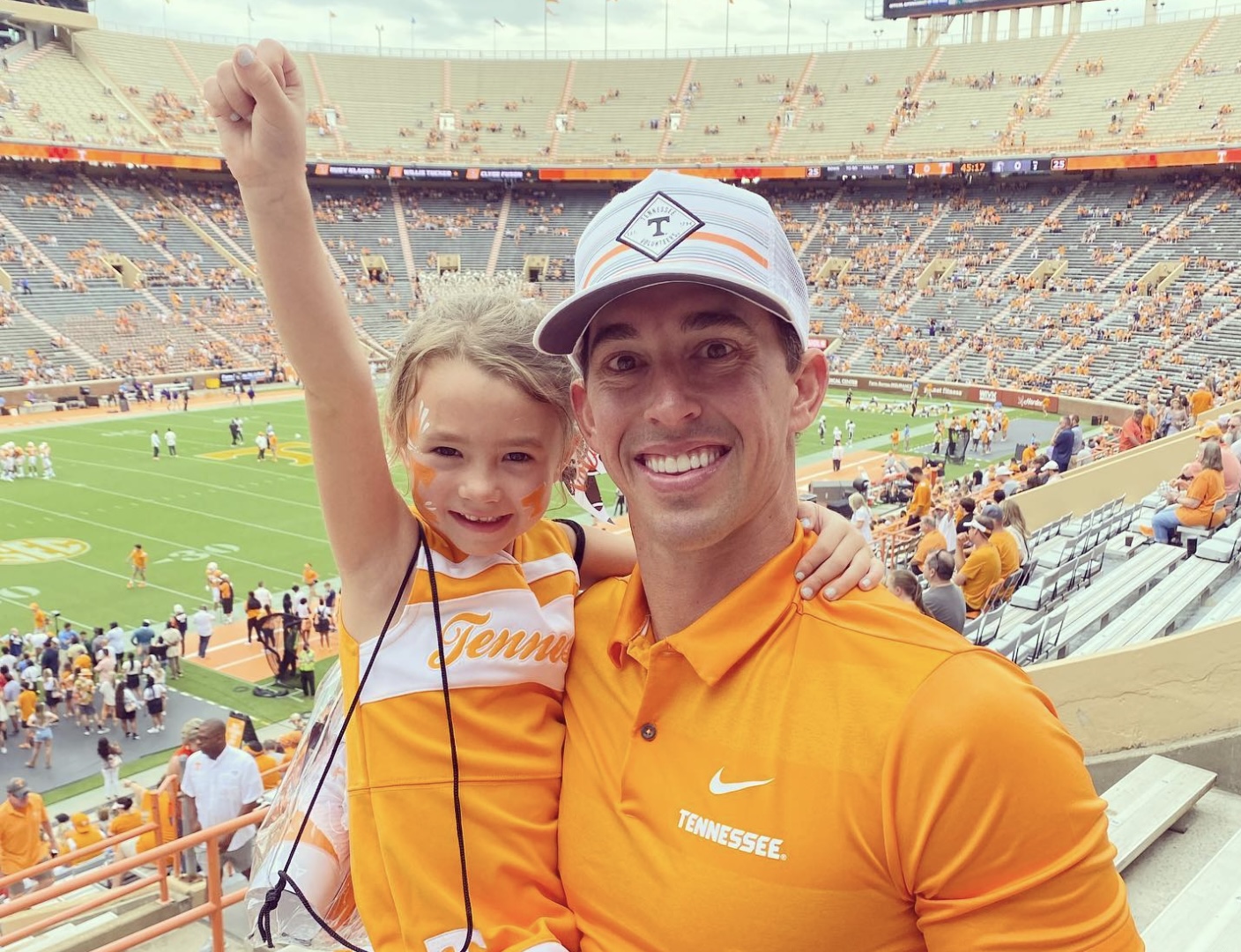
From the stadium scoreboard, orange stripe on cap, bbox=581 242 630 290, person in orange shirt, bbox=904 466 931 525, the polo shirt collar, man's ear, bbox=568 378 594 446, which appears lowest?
person in orange shirt, bbox=904 466 931 525

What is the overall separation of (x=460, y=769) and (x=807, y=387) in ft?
2.90

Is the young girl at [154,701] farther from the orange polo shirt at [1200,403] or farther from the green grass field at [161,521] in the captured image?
the orange polo shirt at [1200,403]

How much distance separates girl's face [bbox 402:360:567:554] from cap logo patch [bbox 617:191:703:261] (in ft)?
1.52

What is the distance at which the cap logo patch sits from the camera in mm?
1461

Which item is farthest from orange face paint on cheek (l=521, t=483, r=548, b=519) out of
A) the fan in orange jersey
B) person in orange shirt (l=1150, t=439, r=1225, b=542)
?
the fan in orange jersey

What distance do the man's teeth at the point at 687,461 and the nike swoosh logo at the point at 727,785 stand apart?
448mm

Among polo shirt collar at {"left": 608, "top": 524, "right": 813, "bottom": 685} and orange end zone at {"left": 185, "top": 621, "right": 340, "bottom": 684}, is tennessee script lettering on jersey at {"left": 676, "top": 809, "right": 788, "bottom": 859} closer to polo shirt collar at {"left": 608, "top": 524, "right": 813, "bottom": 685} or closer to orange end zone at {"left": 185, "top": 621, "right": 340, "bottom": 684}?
polo shirt collar at {"left": 608, "top": 524, "right": 813, "bottom": 685}

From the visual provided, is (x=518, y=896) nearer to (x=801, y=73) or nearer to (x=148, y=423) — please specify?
(x=148, y=423)

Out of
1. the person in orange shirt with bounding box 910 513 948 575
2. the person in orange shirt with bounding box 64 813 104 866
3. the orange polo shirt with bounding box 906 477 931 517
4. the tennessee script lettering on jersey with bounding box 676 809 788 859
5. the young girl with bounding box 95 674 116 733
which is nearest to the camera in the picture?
the tennessee script lettering on jersey with bounding box 676 809 788 859

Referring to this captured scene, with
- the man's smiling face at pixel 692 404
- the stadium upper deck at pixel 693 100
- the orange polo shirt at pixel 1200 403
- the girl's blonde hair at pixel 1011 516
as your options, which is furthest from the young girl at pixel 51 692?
the stadium upper deck at pixel 693 100

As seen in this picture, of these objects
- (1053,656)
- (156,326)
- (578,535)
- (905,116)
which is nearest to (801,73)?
(905,116)

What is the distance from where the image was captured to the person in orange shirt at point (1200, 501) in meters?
8.66

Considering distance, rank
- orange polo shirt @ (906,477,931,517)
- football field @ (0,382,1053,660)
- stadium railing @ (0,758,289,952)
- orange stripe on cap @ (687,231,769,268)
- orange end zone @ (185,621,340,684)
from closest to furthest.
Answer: orange stripe on cap @ (687,231,769,268) → stadium railing @ (0,758,289,952) → orange end zone @ (185,621,340,684) → orange polo shirt @ (906,477,931,517) → football field @ (0,382,1053,660)

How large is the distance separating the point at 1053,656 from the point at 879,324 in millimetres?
38002
